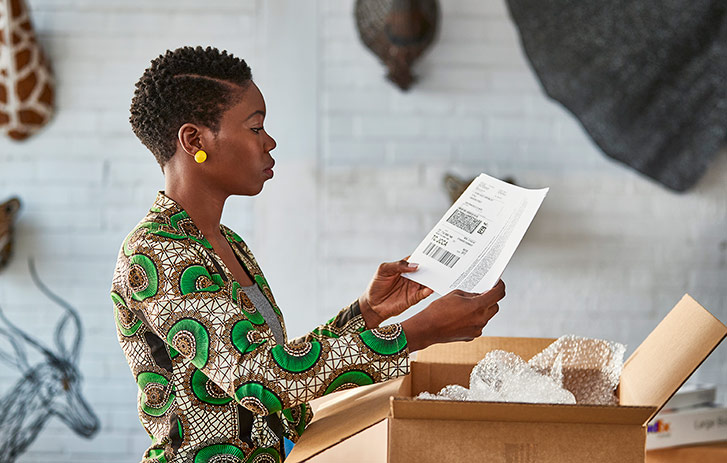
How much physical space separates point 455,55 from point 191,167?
175 centimetres

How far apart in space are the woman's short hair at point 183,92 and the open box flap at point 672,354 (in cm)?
70

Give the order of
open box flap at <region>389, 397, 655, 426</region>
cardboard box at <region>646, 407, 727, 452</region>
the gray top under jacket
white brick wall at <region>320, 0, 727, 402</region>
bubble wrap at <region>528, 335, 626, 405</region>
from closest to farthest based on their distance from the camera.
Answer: open box flap at <region>389, 397, 655, 426</region>, bubble wrap at <region>528, 335, 626, 405</region>, the gray top under jacket, cardboard box at <region>646, 407, 727, 452</region>, white brick wall at <region>320, 0, 727, 402</region>

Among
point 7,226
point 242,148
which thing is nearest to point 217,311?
point 242,148

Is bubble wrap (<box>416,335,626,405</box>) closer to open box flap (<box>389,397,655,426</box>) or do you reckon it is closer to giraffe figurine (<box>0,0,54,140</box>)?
open box flap (<box>389,397,655,426</box>)

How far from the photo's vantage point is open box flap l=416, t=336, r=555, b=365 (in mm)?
1197

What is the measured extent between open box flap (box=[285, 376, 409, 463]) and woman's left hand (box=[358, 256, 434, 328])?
Result: 24 cm

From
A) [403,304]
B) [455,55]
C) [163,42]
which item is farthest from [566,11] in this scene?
[403,304]

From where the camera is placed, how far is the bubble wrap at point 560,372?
1.02 meters

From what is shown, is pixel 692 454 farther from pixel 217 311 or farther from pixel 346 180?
pixel 346 180

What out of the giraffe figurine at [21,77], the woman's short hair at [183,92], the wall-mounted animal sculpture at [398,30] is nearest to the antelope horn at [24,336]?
the giraffe figurine at [21,77]

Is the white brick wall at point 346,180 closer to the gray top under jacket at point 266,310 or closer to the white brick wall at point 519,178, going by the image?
the white brick wall at point 519,178

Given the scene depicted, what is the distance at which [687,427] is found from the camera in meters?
1.86

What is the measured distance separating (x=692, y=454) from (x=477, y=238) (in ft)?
3.56

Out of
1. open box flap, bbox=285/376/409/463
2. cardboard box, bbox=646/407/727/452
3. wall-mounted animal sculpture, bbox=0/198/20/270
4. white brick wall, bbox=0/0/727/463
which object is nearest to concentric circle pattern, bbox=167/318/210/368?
open box flap, bbox=285/376/409/463
